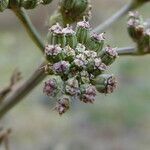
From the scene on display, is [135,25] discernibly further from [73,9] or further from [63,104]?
[63,104]

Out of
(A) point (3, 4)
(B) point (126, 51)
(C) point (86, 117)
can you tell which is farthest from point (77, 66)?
(C) point (86, 117)

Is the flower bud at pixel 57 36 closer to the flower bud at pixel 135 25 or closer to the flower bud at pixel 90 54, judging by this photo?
the flower bud at pixel 90 54

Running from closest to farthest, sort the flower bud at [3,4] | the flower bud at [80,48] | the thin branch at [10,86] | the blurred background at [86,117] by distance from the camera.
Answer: the flower bud at [80,48] → the flower bud at [3,4] → the thin branch at [10,86] → the blurred background at [86,117]

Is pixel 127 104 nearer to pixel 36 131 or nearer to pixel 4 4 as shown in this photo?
pixel 36 131

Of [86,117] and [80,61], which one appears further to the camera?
[86,117]

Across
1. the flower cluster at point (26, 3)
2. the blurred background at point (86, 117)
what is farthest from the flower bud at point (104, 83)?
the blurred background at point (86, 117)

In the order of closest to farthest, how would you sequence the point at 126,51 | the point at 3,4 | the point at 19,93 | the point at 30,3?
1. the point at 3,4
2. the point at 30,3
3. the point at 126,51
4. the point at 19,93


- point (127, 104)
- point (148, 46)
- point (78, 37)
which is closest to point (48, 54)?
point (78, 37)
